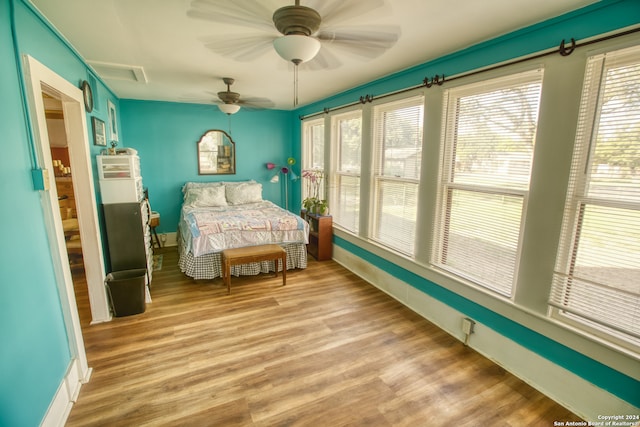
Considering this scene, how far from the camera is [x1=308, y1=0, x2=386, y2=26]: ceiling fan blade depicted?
61.6 inches

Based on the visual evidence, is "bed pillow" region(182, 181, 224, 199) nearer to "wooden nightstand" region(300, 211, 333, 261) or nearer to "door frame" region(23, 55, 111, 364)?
"wooden nightstand" region(300, 211, 333, 261)

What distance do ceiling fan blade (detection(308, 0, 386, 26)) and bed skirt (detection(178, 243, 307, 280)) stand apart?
113 inches

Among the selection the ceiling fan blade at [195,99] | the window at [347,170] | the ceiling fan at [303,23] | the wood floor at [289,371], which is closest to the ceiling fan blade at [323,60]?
the ceiling fan at [303,23]

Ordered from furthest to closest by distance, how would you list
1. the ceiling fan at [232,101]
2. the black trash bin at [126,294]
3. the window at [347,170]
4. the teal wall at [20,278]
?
the window at [347,170], the ceiling fan at [232,101], the black trash bin at [126,294], the teal wall at [20,278]

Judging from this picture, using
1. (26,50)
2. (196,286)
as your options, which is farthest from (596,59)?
(196,286)

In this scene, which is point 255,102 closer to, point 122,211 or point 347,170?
point 347,170

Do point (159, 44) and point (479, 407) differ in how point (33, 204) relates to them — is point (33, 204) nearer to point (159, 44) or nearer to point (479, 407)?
point (159, 44)

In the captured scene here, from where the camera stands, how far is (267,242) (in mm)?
3879

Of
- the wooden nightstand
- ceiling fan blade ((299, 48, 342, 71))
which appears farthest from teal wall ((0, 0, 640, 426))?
the wooden nightstand

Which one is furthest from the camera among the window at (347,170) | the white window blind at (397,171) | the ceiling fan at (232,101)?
the window at (347,170)

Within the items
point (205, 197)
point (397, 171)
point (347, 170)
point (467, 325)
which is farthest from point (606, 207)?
point (205, 197)

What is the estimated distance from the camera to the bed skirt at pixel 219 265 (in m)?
3.64

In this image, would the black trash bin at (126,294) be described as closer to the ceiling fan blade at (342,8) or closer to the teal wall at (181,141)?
the teal wall at (181,141)

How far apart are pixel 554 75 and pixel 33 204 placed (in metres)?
3.17
